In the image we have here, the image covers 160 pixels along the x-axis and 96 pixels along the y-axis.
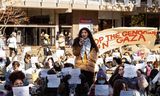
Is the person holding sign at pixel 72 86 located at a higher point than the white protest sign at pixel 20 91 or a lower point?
lower

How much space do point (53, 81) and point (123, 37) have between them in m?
5.77

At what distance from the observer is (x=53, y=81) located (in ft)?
33.9

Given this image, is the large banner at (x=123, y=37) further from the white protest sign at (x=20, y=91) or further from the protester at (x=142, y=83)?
the white protest sign at (x=20, y=91)

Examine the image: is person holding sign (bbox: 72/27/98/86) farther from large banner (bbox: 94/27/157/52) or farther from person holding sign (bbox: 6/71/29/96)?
large banner (bbox: 94/27/157/52)

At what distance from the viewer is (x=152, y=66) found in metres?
13.7

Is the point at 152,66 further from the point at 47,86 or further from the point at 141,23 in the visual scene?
the point at 141,23

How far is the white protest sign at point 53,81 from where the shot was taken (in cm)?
1027

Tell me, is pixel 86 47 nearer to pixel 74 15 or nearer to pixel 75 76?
pixel 75 76

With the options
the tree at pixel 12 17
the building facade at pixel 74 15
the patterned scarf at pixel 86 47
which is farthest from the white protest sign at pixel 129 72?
the building facade at pixel 74 15

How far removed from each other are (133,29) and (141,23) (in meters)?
40.2

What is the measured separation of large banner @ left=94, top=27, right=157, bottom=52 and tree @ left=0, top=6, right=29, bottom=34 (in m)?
26.1

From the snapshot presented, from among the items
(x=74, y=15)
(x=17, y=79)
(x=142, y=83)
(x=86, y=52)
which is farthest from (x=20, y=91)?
(x=74, y=15)

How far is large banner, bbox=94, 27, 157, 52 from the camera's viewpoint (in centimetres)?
1541

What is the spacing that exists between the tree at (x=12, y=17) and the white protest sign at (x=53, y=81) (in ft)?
102
